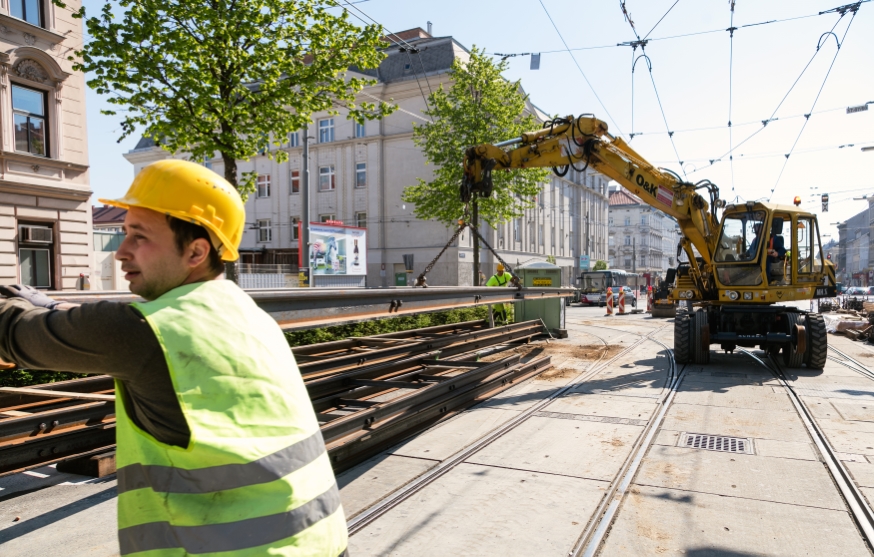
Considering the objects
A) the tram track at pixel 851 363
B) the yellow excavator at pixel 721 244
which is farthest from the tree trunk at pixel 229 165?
the tram track at pixel 851 363

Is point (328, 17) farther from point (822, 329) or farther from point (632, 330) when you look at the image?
point (632, 330)

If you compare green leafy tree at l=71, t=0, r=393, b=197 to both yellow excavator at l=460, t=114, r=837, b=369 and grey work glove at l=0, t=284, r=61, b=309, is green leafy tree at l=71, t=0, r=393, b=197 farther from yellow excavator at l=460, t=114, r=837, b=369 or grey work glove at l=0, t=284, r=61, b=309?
grey work glove at l=0, t=284, r=61, b=309

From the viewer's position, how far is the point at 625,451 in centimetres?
568

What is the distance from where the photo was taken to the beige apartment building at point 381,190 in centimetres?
3947

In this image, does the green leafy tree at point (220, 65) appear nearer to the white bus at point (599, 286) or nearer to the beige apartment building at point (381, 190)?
the beige apartment building at point (381, 190)

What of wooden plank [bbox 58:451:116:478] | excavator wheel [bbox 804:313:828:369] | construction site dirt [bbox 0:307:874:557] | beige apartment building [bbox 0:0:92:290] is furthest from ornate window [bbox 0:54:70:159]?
excavator wheel [bbox 804:313:828:369]

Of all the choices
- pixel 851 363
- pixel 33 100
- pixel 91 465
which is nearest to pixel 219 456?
pixel 91 465

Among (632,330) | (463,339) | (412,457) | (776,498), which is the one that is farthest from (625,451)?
(632,330)

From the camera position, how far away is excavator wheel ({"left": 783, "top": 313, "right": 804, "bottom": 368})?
1090 cm

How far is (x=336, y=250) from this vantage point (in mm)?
28625

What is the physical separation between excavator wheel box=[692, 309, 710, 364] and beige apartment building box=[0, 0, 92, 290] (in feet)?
57.2

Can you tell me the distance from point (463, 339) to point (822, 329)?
6.42 meters

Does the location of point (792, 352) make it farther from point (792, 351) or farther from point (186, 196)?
point (186, 196)

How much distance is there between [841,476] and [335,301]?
4.66m
